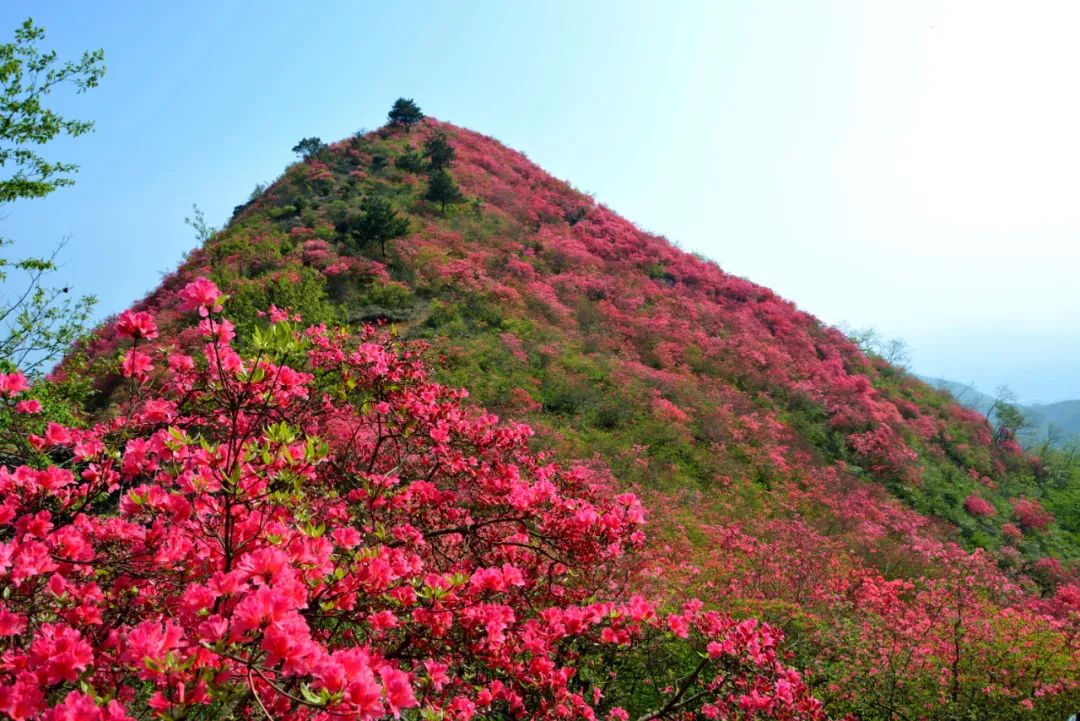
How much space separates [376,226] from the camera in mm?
18297

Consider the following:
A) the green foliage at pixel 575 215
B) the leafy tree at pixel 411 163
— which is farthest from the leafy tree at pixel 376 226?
the green foliage at pixel 575 215

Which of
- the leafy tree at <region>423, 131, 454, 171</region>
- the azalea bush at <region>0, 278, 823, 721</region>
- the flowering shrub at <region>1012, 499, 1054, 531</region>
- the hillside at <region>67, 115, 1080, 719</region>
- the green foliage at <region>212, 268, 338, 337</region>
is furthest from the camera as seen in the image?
the leafy tree at <region>423, 131, 454, 171</region>

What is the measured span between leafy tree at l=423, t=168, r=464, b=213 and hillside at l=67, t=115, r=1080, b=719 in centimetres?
45

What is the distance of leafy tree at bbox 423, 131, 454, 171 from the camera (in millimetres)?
25880

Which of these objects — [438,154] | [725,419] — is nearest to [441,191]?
[438,154]

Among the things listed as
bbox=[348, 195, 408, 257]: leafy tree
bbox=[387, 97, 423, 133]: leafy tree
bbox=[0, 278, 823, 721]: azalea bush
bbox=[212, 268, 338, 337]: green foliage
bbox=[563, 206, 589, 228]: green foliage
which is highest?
bbox=[387, 97, 423, 133]: leafy tree

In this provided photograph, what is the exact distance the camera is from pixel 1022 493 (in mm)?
16688

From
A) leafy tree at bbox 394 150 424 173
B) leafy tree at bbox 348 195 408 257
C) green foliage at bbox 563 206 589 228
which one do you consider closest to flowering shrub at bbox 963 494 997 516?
green foliage at bbox 563 206 589 228

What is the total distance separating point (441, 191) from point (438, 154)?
399 centimetres

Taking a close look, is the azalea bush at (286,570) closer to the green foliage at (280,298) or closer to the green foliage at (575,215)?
the green foliage at (280,298)

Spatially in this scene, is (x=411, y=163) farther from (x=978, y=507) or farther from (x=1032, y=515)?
(x=1032, y=515)

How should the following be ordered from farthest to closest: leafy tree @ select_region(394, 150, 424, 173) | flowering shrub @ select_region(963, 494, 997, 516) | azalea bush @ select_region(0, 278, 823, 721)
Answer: leafy tree @ select_region(394, 150, 424, 173) < flowering shrub @ select_region(963, 494, 997, 516) < azalea bush @ select_region(0, 278, 823, 721)

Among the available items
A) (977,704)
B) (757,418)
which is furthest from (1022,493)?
(977,704)

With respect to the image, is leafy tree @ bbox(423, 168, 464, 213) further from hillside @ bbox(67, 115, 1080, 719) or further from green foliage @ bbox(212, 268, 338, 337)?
green foliage @ bbox(212, 268, 338, 337)
